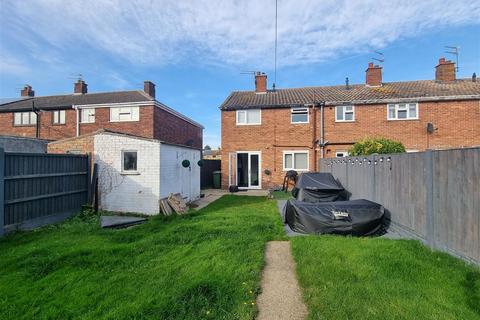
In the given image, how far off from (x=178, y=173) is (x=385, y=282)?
861cm

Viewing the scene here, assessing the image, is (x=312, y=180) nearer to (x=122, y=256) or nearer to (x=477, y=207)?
(x=477, y=207)

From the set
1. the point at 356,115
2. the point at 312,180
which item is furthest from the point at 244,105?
the point at 312,180

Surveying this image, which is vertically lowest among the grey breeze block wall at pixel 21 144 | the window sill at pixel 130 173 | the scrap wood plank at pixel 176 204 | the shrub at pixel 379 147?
the scrap wood plank at pixel 176 204

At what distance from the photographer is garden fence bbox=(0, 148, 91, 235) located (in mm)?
6418

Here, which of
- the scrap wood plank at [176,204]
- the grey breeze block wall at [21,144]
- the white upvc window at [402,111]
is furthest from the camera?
the white upvc window at [402,111]

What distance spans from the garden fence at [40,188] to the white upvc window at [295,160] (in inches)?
428

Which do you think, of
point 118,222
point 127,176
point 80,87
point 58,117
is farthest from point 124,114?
point 118,222

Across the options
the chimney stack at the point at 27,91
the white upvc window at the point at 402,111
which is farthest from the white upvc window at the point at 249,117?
the chimney stack at the point at 27,91

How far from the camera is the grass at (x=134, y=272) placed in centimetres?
298

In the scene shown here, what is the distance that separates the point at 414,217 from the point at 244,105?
12916 mm

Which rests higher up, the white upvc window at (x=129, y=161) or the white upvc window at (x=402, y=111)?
the white upvc window at (x=402, y=111)

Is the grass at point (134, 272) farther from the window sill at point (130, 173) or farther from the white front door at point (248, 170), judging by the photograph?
the white front door at point (248, 170)

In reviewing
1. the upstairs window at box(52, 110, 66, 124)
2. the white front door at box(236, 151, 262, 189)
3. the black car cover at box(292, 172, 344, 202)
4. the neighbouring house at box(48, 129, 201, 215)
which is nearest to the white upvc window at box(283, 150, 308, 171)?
the white front door at box(236, 151, 262, 189)

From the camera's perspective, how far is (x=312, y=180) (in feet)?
31.0
